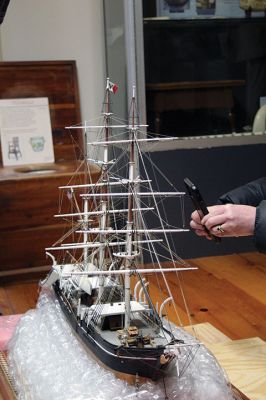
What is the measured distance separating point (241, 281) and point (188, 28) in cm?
120

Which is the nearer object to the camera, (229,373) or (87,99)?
(229,373)

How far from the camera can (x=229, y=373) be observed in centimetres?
157

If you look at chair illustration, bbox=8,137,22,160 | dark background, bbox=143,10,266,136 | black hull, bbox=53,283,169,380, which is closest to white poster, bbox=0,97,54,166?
chair illustration, bbox=8,137,22,160

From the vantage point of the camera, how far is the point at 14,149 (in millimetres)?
2691

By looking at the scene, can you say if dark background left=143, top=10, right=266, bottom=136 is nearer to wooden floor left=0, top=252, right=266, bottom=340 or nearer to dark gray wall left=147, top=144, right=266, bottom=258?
dark gray wall left=147, top=144, right=266, bottom=258

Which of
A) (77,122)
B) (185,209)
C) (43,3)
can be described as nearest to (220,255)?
(185,209)

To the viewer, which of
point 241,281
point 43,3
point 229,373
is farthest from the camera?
point 43,3

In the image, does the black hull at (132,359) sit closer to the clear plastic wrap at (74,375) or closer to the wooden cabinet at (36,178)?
the clear plastic wrap at (74,375)

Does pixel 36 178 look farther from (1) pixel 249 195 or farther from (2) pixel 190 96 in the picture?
(1) pixel 249 195

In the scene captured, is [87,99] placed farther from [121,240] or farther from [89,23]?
[121,240]

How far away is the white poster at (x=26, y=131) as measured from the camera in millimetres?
2684

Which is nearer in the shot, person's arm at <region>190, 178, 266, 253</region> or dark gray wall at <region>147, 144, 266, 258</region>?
person's arm at <region>190, 178, 266, 253</region>

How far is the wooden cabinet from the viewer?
2.42 metres

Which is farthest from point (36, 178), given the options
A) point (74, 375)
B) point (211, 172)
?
point (74, 375)
